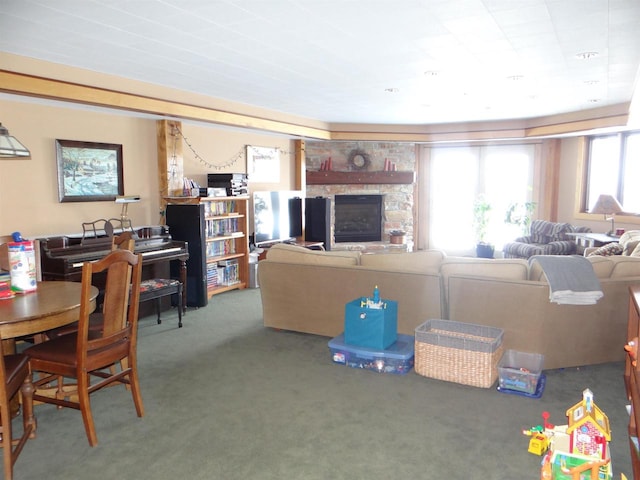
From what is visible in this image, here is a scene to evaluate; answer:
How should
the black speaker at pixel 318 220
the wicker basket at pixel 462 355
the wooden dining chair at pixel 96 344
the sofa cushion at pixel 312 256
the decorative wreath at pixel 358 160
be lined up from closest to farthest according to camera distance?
the wooden dining chair at pixel 96 344, the wicker basket at pixel 462 355, the sofa cushion at pixel 312 256, the black speaker at pixel 318 220, the decorative wreath at pixel 358 160

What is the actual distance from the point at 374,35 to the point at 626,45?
2.15 m

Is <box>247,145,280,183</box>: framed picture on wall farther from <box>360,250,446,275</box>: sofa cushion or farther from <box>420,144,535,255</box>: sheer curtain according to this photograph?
<box>360,250,446,275</box>: sofa cushion

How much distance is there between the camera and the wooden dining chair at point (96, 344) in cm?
260

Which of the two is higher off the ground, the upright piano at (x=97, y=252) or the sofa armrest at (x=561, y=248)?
the upright piano at (x=97, y=252)

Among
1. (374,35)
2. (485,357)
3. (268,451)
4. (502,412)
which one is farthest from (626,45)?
(268,451)

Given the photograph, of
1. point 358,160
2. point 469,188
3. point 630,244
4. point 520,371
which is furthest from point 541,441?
point 469,188

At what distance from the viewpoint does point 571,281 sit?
11.6 ft

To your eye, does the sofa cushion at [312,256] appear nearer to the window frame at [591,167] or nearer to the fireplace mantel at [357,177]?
the fireplace mantel at [357,177]

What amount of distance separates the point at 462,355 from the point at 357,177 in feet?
20.3

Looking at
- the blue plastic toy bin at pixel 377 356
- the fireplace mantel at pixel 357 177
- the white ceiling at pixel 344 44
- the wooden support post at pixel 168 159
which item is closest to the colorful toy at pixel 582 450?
the blue plastic toy bin at pixel 377 356

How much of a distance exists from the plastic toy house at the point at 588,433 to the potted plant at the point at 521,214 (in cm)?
723

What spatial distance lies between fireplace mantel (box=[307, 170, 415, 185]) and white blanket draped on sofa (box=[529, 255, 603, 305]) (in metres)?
5.78

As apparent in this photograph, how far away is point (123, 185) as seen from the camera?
18.4ft

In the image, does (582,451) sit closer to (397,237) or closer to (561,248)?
(561,248)
